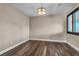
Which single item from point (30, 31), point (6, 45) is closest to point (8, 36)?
point (6, 45)

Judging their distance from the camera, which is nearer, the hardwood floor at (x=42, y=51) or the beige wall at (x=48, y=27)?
the hardwood floor at (x=42, y=51)

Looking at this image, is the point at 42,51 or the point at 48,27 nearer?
the point at 42,51

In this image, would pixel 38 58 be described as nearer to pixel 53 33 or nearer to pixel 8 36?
pixel 8 36

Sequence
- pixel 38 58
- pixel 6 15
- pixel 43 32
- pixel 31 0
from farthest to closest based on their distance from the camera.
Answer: pixel 43 32, pixel 6 15, pixel 31 0, pixel 38 58

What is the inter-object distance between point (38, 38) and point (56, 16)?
2.52 metres

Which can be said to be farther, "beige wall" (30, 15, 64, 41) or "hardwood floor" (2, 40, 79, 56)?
"beige wall" (30, 15, 64, 41)

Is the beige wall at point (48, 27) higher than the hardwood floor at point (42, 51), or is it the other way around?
the beige wall at point (48, 27)

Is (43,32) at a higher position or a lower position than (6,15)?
lower

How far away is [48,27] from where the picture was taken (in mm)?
8094

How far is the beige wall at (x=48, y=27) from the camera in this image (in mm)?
7602

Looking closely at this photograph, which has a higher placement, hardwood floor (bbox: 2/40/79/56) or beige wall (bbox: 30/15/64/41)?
beige wall (bbox: 30/15/64/41)

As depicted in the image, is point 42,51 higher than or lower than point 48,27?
lower

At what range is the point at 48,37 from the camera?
8.12m

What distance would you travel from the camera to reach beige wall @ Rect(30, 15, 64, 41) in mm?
7602
